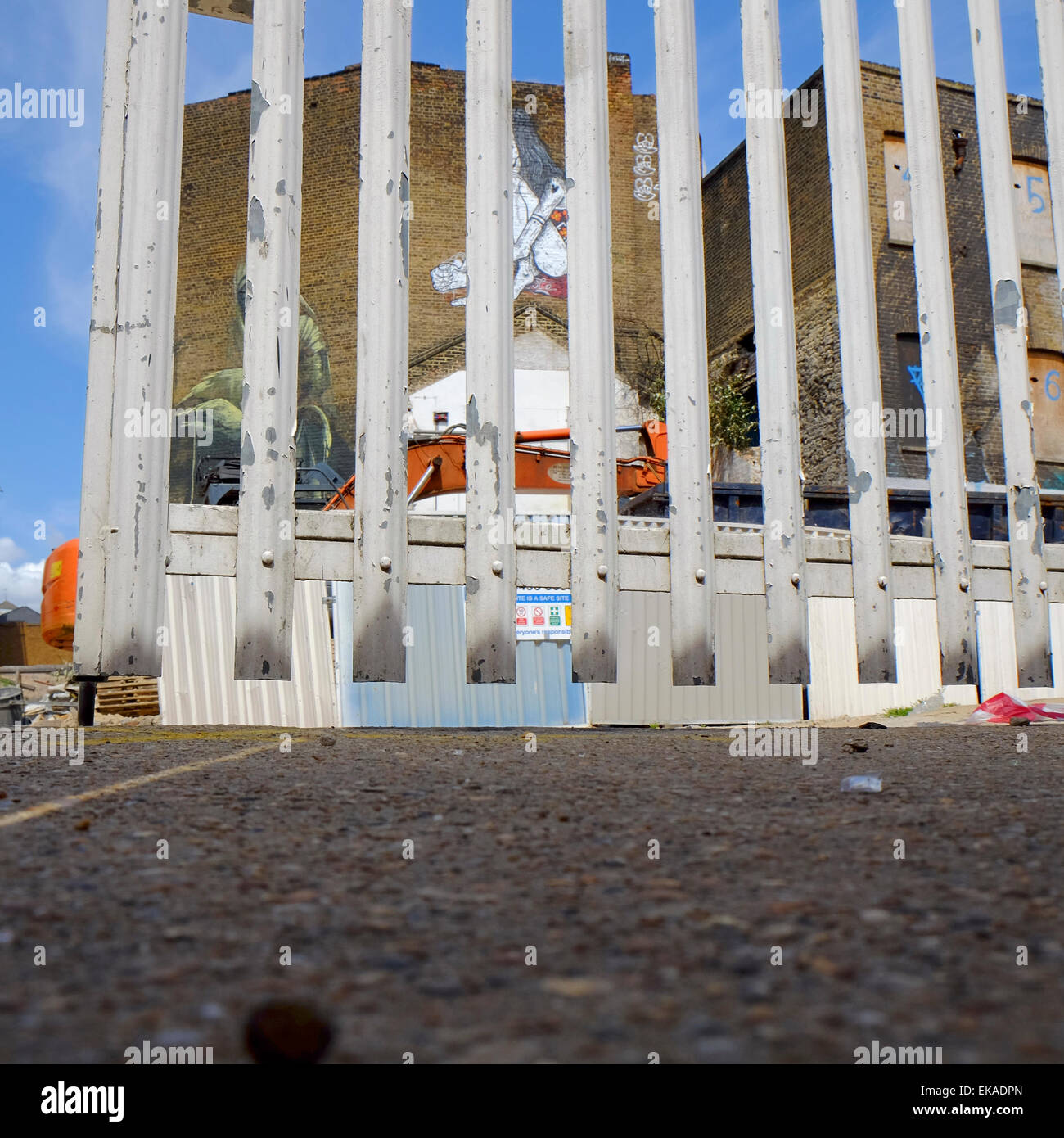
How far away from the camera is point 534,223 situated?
75.4 feet

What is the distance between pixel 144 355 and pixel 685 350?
2.12m

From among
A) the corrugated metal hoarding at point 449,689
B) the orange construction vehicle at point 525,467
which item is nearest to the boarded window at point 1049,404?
the corrugated metal hoarding at point 449,689

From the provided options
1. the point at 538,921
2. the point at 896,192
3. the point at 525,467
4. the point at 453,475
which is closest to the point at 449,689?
the point at 525,467

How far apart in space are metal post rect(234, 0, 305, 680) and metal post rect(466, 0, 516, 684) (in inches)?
26.6

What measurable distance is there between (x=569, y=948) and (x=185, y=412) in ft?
75.3

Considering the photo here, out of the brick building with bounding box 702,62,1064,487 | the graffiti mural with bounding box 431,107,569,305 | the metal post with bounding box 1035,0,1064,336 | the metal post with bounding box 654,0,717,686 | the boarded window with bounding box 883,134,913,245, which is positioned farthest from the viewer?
the graffiti mural with bounding box 431,107,569,305

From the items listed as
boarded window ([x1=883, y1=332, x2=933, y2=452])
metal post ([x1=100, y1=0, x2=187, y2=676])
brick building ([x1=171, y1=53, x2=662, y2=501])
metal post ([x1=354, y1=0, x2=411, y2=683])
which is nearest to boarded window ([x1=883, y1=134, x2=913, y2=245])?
boarded window ([x1=883, y1=332, x2=933, y2=452])

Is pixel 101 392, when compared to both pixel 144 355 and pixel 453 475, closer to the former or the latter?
pixel 144 355

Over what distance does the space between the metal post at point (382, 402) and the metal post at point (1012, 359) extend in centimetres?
285

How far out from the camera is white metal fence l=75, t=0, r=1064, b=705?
363 cm

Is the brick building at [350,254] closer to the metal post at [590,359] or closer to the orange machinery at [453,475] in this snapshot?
the orange machinery at [453,475]

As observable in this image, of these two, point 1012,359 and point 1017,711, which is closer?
point 1012,359

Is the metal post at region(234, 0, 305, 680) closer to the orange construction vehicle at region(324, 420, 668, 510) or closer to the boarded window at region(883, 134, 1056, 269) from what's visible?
the orange construction vehicle at region(324, 420, 668, 510)

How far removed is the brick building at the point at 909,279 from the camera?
18.4 metres
